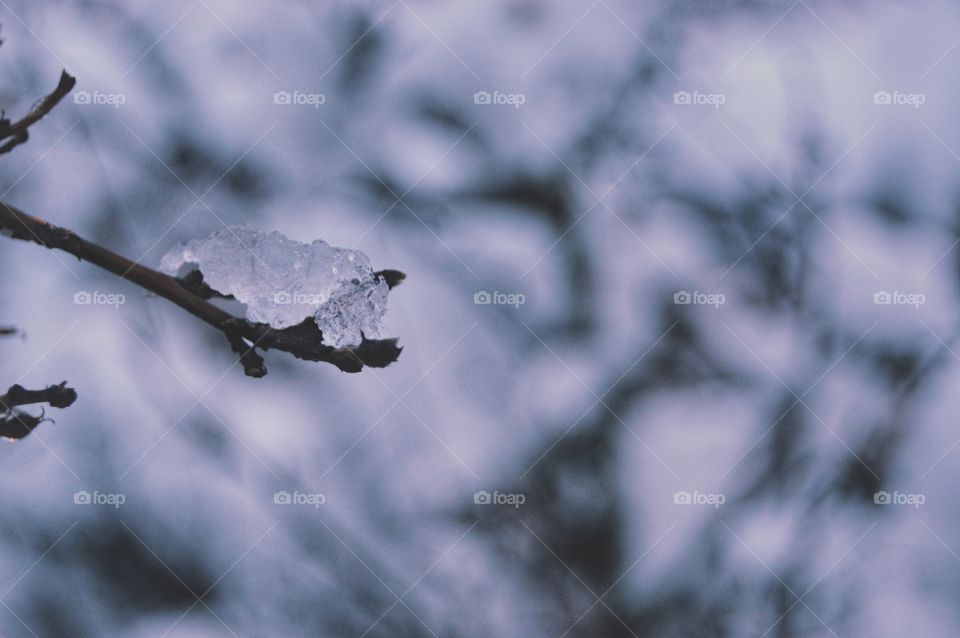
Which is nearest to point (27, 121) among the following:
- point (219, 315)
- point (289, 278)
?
point (219, 315)

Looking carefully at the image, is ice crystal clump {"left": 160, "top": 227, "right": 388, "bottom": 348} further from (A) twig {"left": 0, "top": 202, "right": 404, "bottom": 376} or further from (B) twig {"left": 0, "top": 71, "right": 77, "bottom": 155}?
(B) twig {"left": 0, "top": 71, "right": 77, "bottom": 155}

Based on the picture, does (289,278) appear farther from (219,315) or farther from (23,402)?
(23,402)

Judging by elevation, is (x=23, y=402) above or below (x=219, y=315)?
below

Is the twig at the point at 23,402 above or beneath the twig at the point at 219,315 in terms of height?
beneath

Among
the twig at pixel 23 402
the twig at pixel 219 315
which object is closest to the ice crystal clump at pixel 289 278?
the twig at pixel 219 315

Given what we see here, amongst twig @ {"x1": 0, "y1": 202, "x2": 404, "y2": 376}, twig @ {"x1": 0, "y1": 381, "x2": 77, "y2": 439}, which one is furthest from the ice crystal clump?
twig @ {"x1": 0, "y1": 381, "x2": 77, "y2": 439}

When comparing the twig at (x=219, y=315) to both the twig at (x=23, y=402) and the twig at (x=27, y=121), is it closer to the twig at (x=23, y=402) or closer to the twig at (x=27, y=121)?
the twig at (x=27, y=121)

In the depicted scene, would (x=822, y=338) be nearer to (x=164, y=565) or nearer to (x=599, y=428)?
(x=599, y=428)
